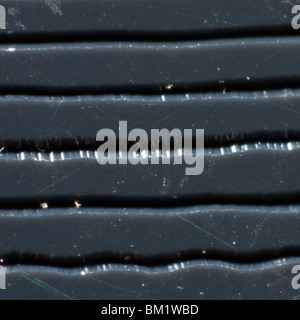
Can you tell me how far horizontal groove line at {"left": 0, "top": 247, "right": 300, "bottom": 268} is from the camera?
1934 mm

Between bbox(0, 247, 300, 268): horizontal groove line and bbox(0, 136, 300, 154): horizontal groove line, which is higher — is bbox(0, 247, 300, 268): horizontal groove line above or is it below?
A: below

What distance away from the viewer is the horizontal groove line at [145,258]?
1934 millimetres

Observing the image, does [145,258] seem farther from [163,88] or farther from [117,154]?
[163,88]

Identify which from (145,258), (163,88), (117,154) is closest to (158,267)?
(145,258)

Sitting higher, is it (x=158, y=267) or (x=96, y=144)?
(x=96, y=144)

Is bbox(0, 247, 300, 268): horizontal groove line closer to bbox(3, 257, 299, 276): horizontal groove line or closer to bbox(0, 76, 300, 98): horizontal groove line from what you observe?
bbox(3, 257, 299, 276): horizontal groove line

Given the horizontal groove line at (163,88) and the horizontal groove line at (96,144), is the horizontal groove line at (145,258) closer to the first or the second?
the horizontal groove line at (96,144)

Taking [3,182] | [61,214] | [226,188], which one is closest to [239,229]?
[226,188]

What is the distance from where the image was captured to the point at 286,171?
193 cm

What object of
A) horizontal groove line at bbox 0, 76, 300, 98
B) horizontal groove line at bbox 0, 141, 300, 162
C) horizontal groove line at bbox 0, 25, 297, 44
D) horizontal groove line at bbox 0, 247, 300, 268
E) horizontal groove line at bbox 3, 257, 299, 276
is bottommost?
horizontal groove line at bbox 3, 257, 299, 276

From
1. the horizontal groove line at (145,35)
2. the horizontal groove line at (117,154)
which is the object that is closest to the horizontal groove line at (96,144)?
the horizontal groove line at (117,154)

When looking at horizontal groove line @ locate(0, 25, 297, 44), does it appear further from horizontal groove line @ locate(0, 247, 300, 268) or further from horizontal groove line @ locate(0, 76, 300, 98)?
horizontal groove line @ locate(0, 247, 300, 268)

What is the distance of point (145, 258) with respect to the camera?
76.2 inches

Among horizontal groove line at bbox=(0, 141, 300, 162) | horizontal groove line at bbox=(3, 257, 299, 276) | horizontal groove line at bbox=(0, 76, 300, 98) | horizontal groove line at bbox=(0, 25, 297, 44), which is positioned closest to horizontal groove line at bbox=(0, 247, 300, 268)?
horizontal groove line at bbox=(3, 257, 299, 276)
